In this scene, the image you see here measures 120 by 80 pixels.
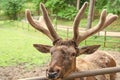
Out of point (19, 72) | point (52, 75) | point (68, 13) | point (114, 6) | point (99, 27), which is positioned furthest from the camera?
point (68, 13)

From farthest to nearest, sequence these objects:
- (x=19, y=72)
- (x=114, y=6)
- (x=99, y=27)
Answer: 1. (x=114, y=6)
2. (x=19, y=72)
3. (x=99, y=27)

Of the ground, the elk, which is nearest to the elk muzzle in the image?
the elk

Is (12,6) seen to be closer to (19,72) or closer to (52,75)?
(19,72)

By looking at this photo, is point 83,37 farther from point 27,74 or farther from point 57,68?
Answer: point 27,74

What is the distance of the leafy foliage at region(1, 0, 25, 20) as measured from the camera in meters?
39.4

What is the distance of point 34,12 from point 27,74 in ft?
111

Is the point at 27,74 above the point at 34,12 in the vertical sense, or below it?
below

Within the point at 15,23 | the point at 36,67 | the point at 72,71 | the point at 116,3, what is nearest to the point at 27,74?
the point at 36,67

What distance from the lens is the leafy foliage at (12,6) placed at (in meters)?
39.4

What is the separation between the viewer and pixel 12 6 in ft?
132

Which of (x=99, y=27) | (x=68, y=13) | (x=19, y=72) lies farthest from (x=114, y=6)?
(x=68, y=13)

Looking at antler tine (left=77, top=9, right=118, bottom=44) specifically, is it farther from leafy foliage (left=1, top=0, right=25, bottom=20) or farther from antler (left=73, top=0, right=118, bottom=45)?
leafy foliage (left=1, top=0, right=25, bottom=20)

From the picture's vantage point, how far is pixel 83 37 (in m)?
4.95

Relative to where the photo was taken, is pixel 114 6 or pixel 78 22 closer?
pixel 78 22
